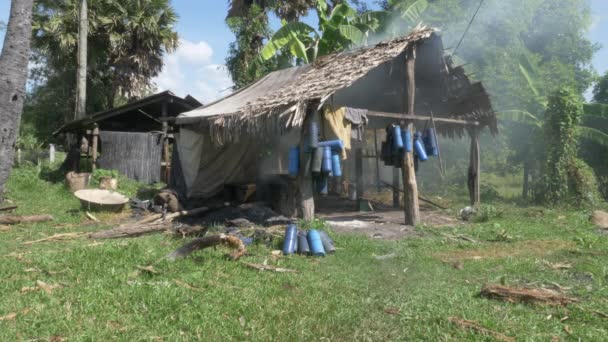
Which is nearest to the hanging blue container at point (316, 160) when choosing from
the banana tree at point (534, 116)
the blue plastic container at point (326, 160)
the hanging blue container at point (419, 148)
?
the blue plastic container at point (326, 160)

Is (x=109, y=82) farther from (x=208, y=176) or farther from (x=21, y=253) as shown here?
(x=21, y=253)

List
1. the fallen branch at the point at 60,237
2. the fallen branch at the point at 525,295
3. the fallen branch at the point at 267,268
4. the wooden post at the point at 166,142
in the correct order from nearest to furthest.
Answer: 1. the fallen branch at the point at 525,295
2. the fallen branch at the point at 267,268
3. the fallen branch at the point at 60,237
4. the wooden post at the point at 166,142

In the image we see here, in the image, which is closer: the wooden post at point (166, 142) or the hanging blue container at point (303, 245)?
the hanging blue container at point (303, 245)

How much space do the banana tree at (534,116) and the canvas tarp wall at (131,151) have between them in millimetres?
12734

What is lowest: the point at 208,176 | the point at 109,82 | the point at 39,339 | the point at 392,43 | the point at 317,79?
the point at 39,339

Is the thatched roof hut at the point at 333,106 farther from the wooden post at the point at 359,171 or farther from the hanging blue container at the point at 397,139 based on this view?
the hanging blue container at the point at 397,139

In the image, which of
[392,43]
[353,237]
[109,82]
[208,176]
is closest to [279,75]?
[208,176]

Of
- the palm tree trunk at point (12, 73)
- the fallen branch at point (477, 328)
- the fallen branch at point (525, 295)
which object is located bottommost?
the fallen branch at point (477, 328)

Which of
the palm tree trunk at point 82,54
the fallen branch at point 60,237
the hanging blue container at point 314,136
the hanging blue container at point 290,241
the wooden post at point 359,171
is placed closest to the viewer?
the hanging blue container at point 290,241

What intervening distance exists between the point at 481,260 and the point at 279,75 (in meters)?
8.75

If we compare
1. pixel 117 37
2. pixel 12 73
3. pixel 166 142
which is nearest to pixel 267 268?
pixel 12 73

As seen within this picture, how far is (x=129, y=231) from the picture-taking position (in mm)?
8461

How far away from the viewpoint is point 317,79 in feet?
33.1

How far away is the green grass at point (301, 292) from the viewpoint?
3914mm
